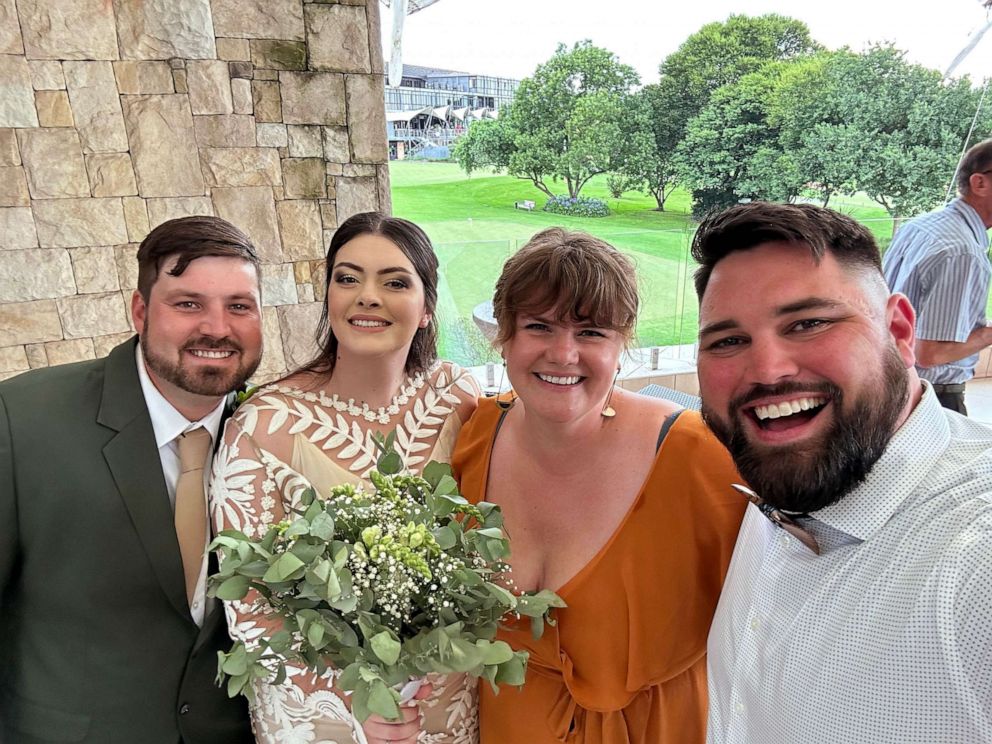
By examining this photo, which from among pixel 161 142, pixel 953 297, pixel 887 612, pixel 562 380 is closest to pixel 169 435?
pixel 562 380

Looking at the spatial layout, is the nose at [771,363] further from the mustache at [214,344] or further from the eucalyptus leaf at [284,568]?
the mustache at [214,344]

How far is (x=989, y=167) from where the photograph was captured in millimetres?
2904

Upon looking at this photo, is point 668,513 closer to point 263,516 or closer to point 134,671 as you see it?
point 263,516

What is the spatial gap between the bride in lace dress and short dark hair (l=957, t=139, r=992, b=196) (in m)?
2.78

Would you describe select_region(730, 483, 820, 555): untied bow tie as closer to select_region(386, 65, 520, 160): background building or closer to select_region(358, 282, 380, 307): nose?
select_region(358, 282, 380, 307): nose

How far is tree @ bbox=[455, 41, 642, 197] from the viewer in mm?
5922

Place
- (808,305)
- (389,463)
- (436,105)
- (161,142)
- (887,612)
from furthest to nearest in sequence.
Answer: (436,105), (161,142), (389,463), (808,305), (887,612)

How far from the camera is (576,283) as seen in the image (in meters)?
1.37

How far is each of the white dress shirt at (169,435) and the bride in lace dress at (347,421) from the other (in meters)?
0.10

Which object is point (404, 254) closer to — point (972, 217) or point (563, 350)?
point (563, 350)

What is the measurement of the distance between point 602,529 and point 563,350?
429mm

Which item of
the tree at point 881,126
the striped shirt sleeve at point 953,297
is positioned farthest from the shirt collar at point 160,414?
the tree at point 881,126

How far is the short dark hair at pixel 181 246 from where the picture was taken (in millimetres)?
1524

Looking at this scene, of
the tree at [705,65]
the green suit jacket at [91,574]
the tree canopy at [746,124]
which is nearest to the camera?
the green suit jacket at [91,574]
